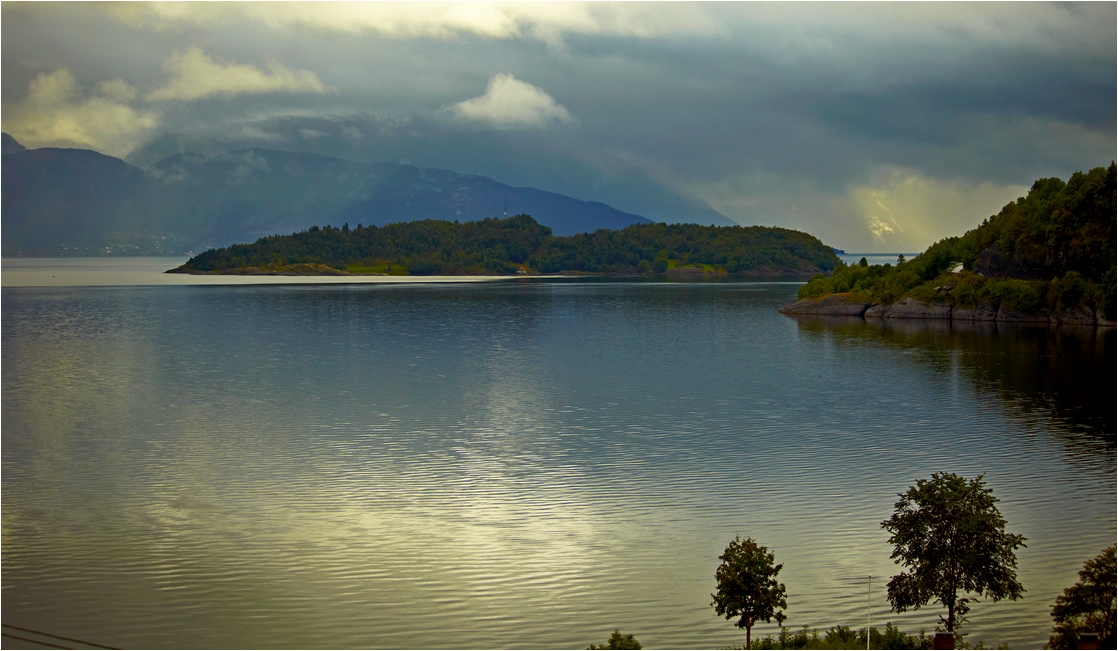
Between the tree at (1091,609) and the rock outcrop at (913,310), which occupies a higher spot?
the rock outcrop at (913,310)

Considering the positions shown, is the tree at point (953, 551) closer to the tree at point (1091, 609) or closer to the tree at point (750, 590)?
the tree at point (1091, 609)

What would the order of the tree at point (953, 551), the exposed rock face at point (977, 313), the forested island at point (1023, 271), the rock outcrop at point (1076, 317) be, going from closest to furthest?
1. the tree at point (953, 551)
2. the rock outcrop at point (1076, 317)
3. the forested island at point (1023, 271)
4. the exposed rock face at point (977, 313)

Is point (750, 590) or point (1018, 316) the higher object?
point (1018, 316)

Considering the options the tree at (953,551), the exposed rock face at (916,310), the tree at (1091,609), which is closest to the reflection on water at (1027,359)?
the exposed rock face at (916,310)

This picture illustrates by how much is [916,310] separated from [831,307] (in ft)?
30.8

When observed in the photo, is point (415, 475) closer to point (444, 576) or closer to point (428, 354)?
point (444, 576)

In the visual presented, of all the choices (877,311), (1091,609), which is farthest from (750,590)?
(877,311)

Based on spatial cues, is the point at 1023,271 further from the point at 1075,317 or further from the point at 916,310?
the point at 916,310

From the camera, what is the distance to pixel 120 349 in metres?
63.0

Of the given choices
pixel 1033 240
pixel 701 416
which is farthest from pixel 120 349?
pixel 1033 240

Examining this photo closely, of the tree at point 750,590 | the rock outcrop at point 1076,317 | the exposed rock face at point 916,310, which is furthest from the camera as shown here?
the exposed rock face at point 916,310

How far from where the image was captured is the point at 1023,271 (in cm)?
8531

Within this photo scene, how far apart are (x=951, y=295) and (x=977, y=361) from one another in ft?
106

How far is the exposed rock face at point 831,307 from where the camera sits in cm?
9338
